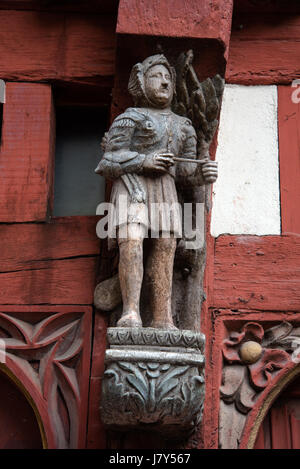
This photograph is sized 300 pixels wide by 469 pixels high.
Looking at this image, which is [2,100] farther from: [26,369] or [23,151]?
[26,369]

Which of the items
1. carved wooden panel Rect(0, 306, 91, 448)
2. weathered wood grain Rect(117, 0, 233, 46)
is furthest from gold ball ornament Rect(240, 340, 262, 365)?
weathered wood grain Rect(117, 0, 233, 46)

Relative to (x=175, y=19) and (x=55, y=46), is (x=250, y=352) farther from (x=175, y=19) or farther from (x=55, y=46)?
(x=55, y=46)

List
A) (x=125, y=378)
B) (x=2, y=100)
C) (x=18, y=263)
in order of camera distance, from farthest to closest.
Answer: (x=2, y=100)
(x=18, y=263)
(x=125, y=378)

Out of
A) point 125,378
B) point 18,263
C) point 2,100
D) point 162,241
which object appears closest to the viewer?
point 125,378

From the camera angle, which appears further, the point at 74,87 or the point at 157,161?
the point at 74,87

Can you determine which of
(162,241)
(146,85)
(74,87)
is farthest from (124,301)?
(74,87)

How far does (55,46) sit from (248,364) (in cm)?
189

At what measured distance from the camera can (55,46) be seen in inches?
185

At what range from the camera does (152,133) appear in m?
4.02

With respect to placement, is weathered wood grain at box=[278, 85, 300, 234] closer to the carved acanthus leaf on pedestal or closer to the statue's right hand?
the carved acanthus leaf on pedestal

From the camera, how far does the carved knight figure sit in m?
3.88

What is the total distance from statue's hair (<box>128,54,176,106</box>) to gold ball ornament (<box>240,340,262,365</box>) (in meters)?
1.19

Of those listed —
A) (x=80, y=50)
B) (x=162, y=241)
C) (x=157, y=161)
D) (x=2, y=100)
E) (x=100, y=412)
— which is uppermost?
(x=80, y=50)

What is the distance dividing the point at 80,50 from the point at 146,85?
2.38 feet
